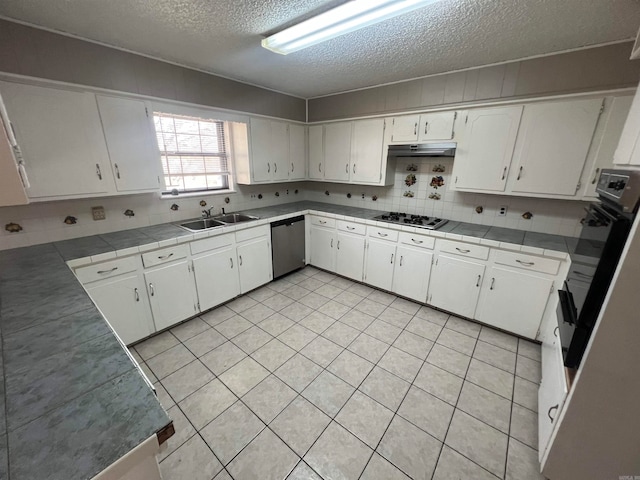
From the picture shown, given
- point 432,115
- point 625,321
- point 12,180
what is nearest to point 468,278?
point 625,321

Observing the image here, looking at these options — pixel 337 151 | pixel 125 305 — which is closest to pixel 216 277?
pixel 125 305

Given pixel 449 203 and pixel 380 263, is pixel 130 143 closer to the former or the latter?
pixel 380 263

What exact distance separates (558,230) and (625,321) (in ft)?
6.04

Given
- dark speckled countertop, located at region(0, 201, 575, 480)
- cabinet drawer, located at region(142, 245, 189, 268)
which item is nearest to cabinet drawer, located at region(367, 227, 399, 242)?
cabinet drawer, located at region(142, 245, 189, 268)

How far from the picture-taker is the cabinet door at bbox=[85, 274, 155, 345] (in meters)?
2.03

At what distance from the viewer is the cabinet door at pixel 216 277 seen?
2660 mm

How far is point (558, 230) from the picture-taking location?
249 cm

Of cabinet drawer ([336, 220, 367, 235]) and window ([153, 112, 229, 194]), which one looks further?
cabinet drawer ([336, 220, 367, 235])

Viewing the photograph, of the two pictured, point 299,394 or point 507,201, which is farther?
point 507,201

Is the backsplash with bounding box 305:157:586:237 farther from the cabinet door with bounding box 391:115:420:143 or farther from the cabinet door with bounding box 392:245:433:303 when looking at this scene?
the cabinet door with bounding box 392:245:433:303

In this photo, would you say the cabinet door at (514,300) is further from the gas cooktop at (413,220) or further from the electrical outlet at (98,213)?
the electrical outlet at (98,213)

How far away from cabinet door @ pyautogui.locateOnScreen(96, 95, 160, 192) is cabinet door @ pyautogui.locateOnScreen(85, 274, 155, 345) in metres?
0.83

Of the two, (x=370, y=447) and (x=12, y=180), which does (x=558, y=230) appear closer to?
(x=370, y=447)

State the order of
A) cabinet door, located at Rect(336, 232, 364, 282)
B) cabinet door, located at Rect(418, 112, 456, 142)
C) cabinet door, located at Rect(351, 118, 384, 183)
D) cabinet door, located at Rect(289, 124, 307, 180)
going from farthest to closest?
cabinet door, located at Rect(289, 124, 307, 180), cabinet door, located at Rect(336, 232, 364, 282), cabinet door, located at Rect(351, 118, 384, 183), cabinet door, located at Rect(418, 112, 456, 142)
